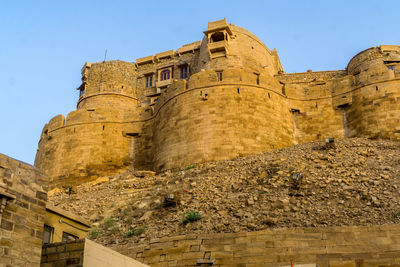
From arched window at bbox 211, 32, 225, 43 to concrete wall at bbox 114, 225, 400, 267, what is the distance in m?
16.5

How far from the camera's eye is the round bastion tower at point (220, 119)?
832 inches

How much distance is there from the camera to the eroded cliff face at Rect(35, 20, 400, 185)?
21469 mm

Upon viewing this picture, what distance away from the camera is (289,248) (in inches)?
479

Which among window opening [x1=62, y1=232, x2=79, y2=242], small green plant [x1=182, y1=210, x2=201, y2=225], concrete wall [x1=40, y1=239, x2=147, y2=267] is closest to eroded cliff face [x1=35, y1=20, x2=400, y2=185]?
small green plant [x1=182, y1=210, x2=201, y2=225]

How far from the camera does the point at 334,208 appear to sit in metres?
13.7

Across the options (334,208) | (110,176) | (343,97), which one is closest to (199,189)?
(334,208)

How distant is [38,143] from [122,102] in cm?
601

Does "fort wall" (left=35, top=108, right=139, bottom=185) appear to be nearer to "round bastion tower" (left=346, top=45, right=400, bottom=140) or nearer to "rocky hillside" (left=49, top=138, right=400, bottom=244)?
"rocky hillside" (left=49, top=138, right=400, bottom=244)

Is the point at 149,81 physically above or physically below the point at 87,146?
above

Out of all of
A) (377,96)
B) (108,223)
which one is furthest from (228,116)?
(108,223)

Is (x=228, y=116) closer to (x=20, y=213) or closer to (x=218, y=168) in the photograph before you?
(x=218, y=168)

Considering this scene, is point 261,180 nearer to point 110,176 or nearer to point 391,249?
point 391,249

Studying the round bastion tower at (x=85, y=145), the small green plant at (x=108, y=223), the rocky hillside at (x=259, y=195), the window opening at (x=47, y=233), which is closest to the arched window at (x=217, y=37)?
the round bastion tower at (x=85, y=145)

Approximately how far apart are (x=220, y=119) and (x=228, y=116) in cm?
39
